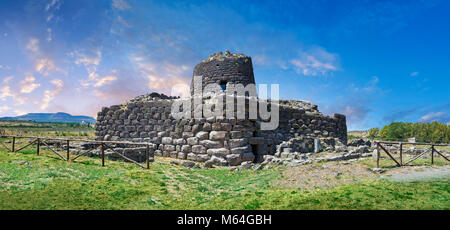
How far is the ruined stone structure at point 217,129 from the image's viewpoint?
33.8ft

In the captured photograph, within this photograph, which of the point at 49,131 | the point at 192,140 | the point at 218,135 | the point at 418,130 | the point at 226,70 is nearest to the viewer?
the point at 218,135

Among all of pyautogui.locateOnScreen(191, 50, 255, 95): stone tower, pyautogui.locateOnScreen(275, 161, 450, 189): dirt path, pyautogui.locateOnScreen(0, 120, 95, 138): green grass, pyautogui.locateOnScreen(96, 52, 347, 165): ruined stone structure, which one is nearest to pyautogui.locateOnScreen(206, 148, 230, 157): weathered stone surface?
pyautogui.locateOnScreen(96, 52, 347, 165): ruined stone structure

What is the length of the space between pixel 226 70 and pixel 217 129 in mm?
6235

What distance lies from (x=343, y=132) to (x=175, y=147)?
12504 mm

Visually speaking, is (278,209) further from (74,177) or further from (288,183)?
(74,177)

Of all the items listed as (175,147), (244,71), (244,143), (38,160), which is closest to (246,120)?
(244,143)

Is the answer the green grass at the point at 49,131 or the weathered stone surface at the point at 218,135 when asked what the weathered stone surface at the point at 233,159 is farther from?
the green grass at the point at 49,131

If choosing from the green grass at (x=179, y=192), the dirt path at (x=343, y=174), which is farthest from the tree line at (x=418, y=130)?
the green grass at (x=179, y=192)

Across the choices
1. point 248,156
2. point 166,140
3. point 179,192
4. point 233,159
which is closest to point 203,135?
point 233,159

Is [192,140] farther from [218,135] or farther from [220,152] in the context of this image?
[220,152]

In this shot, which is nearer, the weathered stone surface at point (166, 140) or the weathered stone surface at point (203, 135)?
the weathered stone surface at point (203, 135)

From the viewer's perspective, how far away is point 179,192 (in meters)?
6.32

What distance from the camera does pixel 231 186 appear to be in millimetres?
6996

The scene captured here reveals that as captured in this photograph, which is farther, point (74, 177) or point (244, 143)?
point (244, 143)
